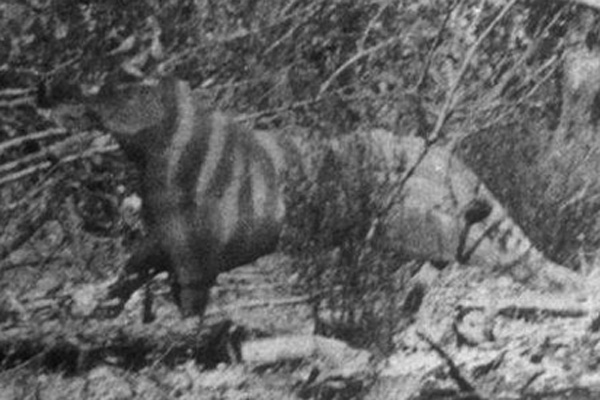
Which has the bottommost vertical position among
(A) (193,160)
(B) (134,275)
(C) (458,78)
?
(B) (134,275)

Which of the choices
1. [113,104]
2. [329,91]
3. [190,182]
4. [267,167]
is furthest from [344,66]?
[113,104]

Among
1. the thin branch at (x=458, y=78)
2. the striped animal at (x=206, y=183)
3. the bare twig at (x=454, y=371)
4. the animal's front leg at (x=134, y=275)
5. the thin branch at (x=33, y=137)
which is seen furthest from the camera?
the bare twig at (x=454, y=371)

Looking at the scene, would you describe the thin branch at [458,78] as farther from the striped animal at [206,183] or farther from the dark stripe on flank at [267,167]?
the dark stripe on flank at [267,167]

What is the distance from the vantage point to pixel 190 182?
3.57 meters

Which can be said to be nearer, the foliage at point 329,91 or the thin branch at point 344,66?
the foliage at point 329,91

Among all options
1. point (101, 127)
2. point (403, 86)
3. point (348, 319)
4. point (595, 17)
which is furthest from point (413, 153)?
point (101, 127)

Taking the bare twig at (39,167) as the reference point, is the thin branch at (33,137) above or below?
above

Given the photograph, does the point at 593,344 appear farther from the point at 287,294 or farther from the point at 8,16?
the point at 8,16

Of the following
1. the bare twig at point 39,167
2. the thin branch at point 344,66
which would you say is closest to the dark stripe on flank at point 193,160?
the bare twig at point 39,167

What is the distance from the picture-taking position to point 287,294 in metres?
3.83

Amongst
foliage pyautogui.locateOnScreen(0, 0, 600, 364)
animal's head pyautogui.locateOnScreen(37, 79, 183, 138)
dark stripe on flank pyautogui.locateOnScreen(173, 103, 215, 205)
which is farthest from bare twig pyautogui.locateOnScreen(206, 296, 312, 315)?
animal's head pyautogui.locateOnScreen(37, 79, 183, 138)

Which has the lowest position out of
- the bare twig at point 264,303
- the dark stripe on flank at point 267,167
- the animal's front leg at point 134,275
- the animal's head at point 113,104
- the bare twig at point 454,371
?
the bare twig at point 454,371

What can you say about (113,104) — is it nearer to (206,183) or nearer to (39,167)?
(39,167)

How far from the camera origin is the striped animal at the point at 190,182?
3.39m
